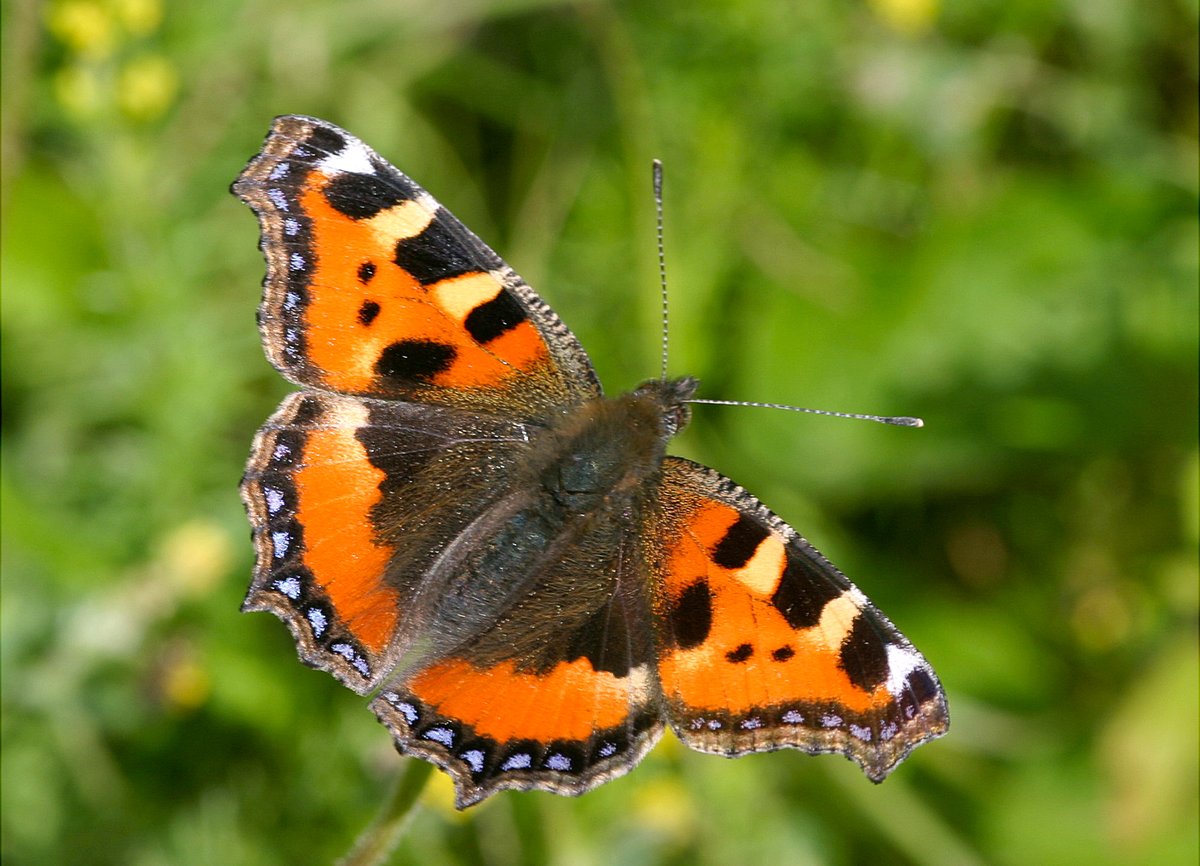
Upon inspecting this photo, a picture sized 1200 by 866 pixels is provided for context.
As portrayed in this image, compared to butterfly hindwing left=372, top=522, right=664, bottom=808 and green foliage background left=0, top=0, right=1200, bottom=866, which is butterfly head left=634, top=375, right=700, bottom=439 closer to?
butterfly hindwing left=372, top=522, right=664, bottom=808

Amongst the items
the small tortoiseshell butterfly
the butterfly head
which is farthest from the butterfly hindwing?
the butterfly head

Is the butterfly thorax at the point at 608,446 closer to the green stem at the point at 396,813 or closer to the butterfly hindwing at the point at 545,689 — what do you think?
the butterfly hindwing at the point at 545,689

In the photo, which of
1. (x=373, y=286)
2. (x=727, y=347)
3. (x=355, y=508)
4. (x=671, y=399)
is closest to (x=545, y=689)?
(x=355, y=508)

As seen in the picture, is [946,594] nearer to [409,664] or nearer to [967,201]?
[967,201]

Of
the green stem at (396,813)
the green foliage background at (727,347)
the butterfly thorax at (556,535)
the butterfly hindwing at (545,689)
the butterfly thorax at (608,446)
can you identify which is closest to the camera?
the green stem at (396,813)

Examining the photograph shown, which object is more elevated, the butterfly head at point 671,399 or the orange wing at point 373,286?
the orange wing at point 373,286

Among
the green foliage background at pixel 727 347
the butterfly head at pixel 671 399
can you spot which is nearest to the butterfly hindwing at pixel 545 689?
the butterfly head at pixel 671 399

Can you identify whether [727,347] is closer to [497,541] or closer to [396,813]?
[497,541]
